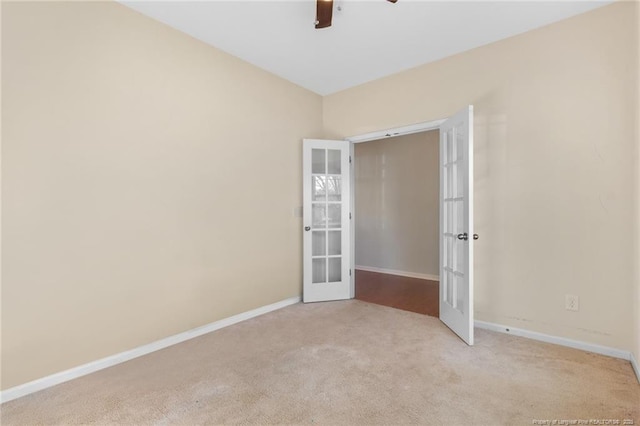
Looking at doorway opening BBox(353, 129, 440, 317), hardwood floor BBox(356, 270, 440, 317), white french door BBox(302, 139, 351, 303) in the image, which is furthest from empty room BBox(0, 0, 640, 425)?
doorway opening BBox(353, 129, 440, 317)

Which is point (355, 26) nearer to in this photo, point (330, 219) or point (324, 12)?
point (324, 12)

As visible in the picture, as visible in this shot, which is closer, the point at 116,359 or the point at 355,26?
the point at 116,359

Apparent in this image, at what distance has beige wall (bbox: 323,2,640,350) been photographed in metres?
2.24

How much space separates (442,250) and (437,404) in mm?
1683

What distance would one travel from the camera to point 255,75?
10.6 feet

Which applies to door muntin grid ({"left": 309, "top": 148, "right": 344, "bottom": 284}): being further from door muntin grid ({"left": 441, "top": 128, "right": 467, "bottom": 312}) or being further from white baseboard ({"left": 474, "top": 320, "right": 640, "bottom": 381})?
white baseboard ({"left": 474, "top": 320, "right": 640, "bottom": 381})

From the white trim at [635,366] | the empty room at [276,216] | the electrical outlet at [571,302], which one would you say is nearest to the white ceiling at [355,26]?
the empty room at [276,216]

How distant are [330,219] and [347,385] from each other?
220 centimetres

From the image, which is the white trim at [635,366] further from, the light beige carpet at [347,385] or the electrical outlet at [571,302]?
the electrical outlet at [571,302]

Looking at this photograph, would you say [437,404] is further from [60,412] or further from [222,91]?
[222,91]

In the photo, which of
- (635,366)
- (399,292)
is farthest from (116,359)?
(635,366)

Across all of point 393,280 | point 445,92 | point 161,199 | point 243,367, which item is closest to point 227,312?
point 243,367

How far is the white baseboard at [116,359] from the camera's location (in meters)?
1.84

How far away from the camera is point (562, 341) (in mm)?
2451
